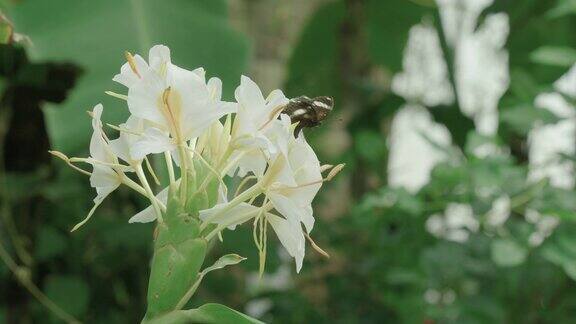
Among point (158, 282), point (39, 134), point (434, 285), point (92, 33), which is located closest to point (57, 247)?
point (39, 134)

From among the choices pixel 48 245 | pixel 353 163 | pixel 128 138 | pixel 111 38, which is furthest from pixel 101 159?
pixel 353 163

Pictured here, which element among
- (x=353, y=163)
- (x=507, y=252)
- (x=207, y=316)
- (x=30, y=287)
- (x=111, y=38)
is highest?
(x=207, y=316)

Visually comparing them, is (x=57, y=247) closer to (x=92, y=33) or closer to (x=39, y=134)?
(x=39, y=134)

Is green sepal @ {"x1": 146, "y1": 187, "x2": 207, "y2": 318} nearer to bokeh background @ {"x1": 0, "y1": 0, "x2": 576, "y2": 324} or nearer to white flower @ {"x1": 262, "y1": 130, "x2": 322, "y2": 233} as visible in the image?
white flower @ {"x1": 262, "y1": 130, "x2": 322, "y2": 233}

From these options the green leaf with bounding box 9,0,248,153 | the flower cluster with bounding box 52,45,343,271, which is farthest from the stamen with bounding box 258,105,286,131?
the green leaf with bounding box 9,0,248,153

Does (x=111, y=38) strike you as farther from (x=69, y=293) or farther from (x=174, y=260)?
(x=174, y=260)
